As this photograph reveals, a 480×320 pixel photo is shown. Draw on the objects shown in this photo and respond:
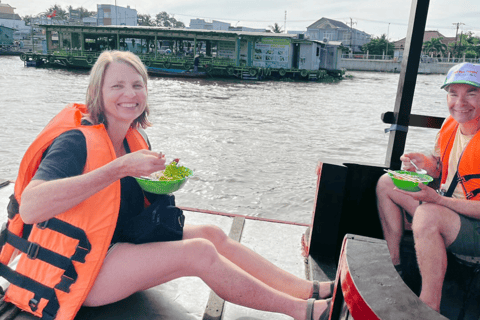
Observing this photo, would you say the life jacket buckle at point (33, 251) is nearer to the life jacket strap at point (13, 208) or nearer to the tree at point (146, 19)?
the life jacket strap at point (13, 208)

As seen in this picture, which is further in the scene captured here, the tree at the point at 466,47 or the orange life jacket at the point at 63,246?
the tree at the point at 466,47

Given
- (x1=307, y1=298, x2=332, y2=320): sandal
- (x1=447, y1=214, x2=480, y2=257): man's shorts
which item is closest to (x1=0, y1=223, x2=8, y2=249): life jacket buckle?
(x1=307, y1=298, x2=332, y2=320): sandal

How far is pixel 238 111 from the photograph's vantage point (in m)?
14.5

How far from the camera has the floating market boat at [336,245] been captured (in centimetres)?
114

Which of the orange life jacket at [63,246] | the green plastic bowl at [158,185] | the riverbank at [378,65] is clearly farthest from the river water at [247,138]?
the riverbank at [378,65]

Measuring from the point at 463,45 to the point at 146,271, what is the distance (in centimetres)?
7417

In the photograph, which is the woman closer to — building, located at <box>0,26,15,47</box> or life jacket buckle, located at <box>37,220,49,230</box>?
life jacket buckle, located at <box>37,220,49,230</box>

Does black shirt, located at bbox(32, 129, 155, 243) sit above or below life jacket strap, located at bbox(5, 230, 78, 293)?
above

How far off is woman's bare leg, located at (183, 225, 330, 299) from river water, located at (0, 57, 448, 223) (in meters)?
1.11

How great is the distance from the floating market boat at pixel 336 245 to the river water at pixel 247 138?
12.8 inches

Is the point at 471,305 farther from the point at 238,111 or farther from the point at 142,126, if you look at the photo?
the point at 238,111

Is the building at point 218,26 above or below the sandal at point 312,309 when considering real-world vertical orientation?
above

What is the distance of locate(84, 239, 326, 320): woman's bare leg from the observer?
1.68 metres

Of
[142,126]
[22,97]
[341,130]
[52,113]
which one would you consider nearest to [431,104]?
[341,130]
